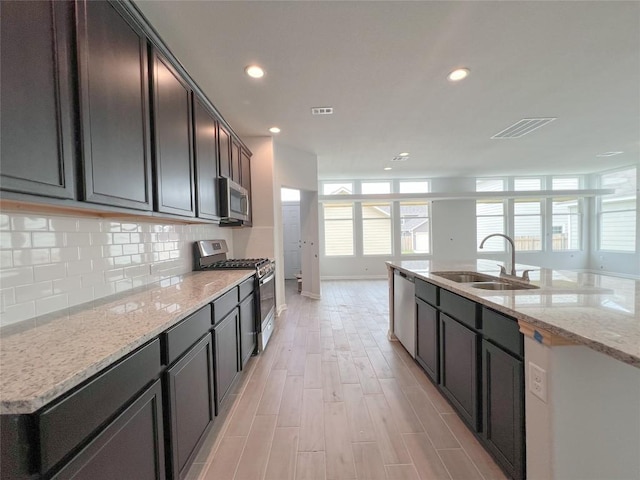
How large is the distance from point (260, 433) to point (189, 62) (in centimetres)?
304

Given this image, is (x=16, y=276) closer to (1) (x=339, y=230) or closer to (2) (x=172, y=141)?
(2) (x=172, y=141)

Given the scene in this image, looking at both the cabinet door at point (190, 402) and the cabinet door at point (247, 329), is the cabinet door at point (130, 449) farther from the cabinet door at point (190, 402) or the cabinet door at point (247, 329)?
the cabinet door at point (247, 329)

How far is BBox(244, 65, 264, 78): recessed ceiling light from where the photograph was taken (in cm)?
227

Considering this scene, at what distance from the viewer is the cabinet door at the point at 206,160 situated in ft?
6.89

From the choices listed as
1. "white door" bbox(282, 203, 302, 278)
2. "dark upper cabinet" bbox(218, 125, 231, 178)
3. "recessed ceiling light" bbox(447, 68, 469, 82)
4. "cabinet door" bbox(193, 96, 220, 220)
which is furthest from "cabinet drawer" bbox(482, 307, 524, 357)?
"white door" bbox(282, 203, 302, 278)

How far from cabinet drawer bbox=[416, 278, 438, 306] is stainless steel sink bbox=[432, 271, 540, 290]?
16 cm

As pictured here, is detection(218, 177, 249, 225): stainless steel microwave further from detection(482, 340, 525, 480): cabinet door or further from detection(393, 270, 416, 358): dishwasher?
detection(482, 340, 525, 480): cabinet door

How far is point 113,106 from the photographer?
1211mm

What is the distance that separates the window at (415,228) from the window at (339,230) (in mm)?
1602

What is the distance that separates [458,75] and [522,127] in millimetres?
2248

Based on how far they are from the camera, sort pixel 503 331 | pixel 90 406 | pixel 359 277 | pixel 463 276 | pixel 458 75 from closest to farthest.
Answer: pixel 90 406, pixel 503 331, pixel 463 276, pixel 458 75, pixel 359 277

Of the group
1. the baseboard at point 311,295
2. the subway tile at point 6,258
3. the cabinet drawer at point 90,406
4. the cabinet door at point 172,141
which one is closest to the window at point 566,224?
the baseboard at point 311,295

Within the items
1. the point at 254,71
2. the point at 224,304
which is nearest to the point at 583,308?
the point at 224,304

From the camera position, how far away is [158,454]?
3.42 ft
